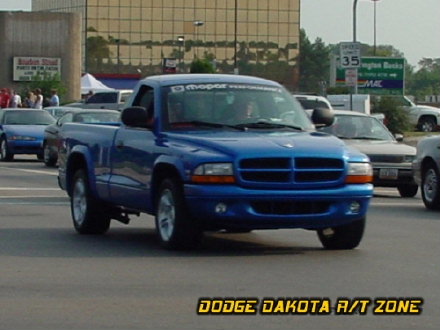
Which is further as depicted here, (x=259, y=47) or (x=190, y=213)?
(x=259, y=47)

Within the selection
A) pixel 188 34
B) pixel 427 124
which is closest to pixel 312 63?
pixel 188 34

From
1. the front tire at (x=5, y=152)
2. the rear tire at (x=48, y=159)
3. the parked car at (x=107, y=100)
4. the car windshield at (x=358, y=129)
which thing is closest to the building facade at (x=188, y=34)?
the parked car at (x=107, y=100)

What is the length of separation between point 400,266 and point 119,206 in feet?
12.0

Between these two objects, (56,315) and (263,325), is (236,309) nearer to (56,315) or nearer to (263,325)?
(263,325)

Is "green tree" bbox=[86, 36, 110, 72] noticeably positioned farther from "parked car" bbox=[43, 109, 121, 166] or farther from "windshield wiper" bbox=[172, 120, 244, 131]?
"windshield wiper" bbox=[172, 120, 244, 131]

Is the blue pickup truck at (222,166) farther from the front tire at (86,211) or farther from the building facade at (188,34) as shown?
the building facade at (188,34)

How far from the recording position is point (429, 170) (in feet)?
65.8

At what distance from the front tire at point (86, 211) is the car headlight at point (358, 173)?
132 inches

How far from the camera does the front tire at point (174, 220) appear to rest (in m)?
13.0

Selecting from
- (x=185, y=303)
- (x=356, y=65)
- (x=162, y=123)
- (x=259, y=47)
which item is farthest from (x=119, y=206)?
(x=259, y=47)

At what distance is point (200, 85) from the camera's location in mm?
14211

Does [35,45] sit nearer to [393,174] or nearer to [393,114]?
[393,114]

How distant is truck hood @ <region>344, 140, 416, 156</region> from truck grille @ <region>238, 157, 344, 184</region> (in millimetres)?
9807

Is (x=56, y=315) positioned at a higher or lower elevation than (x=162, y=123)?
lower
